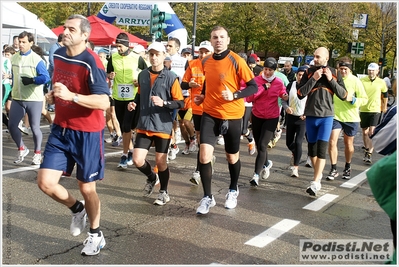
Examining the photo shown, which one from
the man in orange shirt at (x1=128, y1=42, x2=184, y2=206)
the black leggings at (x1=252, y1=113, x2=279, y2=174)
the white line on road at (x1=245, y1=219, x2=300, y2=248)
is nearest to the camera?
the white line on road at (x1=245, y1=219, x2=300, y2=248)

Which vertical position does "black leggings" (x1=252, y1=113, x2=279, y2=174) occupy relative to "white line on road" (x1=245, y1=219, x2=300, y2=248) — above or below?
above

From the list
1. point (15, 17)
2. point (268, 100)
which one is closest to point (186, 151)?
point (268, 100)

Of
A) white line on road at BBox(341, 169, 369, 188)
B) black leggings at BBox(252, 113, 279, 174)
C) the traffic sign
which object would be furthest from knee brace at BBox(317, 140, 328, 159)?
the traffic sign

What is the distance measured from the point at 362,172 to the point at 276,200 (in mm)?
2933

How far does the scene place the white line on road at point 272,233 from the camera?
4.81 metres

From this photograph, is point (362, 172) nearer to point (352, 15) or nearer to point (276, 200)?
point (276, 200)

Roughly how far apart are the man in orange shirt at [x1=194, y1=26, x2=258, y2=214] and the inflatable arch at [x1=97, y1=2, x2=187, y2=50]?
1235 cm

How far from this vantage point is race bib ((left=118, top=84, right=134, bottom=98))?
787cm

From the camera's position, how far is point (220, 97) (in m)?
5.74

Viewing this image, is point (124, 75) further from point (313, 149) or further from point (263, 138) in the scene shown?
point (313, 149)

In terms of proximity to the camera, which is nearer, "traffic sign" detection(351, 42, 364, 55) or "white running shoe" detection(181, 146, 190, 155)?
"white running shoe" detection(181, 146, 190, 155)

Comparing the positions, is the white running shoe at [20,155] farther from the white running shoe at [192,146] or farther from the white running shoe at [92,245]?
the white running shoe at [92,245]

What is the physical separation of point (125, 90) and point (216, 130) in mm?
2578

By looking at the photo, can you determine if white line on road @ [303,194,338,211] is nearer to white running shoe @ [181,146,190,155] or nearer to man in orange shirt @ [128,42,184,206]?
man in orange shirt @ [128,42,184,206]
